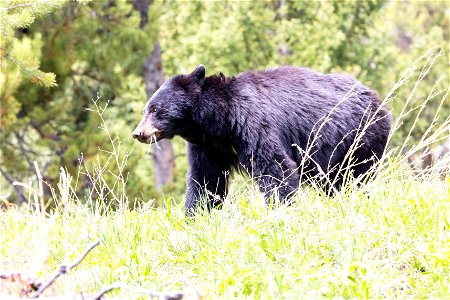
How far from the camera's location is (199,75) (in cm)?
683

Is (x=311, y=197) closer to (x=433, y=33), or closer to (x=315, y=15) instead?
(x=315, y=15)

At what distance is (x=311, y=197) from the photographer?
520 centimetres

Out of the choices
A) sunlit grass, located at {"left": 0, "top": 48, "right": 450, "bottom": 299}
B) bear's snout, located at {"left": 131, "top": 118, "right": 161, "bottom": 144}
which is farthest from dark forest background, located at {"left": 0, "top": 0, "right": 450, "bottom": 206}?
sunlit grass, located at {"left": 0, "top": 48, "right": 450, "bottom": 299}

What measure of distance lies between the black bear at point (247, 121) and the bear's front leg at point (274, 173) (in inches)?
3.2

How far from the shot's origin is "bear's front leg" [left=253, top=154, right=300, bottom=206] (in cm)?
620

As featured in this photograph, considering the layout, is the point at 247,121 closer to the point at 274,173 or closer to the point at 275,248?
the point at 274,173

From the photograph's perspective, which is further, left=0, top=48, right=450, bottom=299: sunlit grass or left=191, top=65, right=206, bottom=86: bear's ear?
left=191, top=65, right=206, bottom=86: bear's ear

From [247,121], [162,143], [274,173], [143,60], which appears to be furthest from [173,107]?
[162,143]

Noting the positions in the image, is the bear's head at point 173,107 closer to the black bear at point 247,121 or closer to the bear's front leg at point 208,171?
the black bear at point 247,121

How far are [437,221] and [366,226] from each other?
41 centimetres

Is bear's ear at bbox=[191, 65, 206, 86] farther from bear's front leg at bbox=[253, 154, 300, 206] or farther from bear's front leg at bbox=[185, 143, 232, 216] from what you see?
bear's front leg at bbox=[253, 154, 300, 206]

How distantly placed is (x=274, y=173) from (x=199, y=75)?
1.21 metres

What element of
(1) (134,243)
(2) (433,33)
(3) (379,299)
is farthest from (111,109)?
(3) (379,299)

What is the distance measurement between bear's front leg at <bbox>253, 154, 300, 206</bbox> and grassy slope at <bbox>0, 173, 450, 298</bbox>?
808 millimetres
